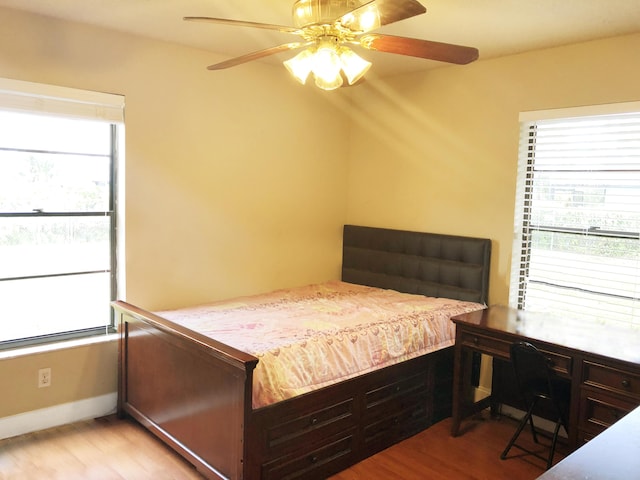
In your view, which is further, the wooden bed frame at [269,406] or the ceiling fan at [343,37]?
the wooden bed frame at [269,406]

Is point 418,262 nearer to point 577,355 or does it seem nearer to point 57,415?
point 577,355

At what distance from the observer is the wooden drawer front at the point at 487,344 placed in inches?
114

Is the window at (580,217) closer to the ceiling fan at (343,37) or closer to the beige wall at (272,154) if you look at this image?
the beige wall at (272,154)

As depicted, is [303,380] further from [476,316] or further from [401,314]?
[476,316]

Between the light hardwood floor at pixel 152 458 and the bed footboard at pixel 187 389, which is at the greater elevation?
the bed footboard at pixel 187 389

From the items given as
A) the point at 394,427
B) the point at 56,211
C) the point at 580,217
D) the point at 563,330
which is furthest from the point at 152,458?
the point at 580,217

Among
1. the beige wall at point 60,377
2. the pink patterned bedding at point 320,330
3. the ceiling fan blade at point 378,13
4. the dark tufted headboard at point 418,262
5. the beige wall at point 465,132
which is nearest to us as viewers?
the ceiling fan blade at point 378,13

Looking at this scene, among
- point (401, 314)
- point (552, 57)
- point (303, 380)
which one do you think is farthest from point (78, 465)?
point (552, 57)

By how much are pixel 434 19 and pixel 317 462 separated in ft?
8.18

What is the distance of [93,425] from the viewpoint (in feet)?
10.5

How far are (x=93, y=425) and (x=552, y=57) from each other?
3.85 m


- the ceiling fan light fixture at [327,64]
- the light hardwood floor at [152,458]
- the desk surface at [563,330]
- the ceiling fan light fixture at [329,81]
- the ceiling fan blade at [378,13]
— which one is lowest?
the light hardwood floor at [152,458]

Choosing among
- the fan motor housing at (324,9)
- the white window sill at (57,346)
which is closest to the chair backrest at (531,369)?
the fan motor housing at (324,9)

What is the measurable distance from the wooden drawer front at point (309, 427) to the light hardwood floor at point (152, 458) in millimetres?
281
